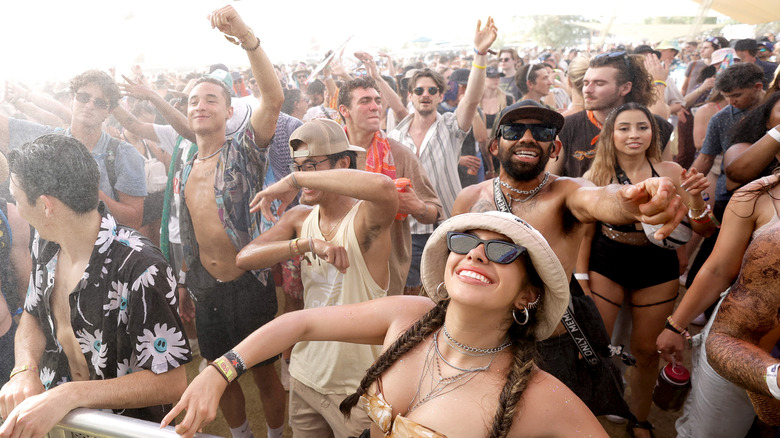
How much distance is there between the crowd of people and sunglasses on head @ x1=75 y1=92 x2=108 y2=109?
1 cm

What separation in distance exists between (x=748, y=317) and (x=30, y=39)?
11.1 feet

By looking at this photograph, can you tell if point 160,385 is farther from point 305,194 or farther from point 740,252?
point 740,252

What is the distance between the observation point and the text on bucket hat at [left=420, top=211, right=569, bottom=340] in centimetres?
146

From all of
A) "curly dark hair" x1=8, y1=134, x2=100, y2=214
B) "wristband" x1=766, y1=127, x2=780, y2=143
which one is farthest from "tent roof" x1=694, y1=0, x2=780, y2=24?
"curly dark hair" x1=8, y1=134, x2=100, y2=214

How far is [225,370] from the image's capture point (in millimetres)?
1571

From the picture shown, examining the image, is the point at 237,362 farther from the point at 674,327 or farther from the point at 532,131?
the point at 674,327

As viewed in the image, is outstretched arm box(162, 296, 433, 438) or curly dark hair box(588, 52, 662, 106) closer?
outstretched arm box(162, 296, 433, 438)

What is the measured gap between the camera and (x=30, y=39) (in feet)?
8.30

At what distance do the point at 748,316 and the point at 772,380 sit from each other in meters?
0.36

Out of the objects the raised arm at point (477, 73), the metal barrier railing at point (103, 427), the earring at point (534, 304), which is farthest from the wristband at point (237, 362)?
the raised arm at point (477, 73)

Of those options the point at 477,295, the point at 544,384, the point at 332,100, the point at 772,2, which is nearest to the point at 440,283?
the point at 477,295

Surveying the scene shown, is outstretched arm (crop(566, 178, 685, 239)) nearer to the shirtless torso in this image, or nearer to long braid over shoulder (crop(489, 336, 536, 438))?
long braid over shoulder (crop(489, 336, 536, 438))

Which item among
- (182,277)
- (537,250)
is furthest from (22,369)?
(537,250)

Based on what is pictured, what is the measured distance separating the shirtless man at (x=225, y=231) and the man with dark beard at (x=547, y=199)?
1.23 m
